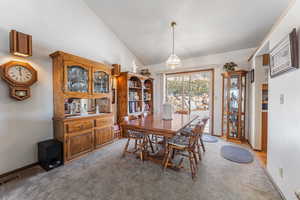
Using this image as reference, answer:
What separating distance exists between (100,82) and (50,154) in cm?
178

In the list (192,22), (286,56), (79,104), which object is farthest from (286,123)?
(79,104)

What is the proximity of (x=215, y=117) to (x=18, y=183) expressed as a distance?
15.2 feet

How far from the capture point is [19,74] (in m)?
2.11

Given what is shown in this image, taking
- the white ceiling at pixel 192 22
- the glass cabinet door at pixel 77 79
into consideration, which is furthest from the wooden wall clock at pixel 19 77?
the white ceiling at pixel 192 22

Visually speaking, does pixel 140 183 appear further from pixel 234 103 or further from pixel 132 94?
pixel 234 103

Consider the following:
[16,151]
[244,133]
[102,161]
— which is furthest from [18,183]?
[244,133]

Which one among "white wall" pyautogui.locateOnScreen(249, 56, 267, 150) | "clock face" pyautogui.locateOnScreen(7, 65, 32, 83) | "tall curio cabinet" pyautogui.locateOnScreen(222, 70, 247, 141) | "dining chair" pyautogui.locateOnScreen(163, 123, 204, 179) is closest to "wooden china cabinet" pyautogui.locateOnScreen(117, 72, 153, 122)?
"dining chair" pyautogui.locateOnScreen(163, 123, 204, 179)

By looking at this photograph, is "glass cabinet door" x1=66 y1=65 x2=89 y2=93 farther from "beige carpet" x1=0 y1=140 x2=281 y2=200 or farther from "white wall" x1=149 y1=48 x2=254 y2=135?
"white wall" x1=149 y1=48 x2=254 y2=135

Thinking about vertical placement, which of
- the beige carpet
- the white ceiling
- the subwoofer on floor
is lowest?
the beige carpet

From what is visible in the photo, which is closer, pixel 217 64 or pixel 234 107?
pixel 234 107

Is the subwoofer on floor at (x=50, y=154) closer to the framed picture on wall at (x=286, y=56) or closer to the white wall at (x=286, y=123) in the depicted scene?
the white wall at (x=286, y=123)

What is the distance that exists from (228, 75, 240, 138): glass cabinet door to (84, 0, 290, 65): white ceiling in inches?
38.7

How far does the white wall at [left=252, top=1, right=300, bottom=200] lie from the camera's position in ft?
4.49

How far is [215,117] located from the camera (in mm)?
4113
